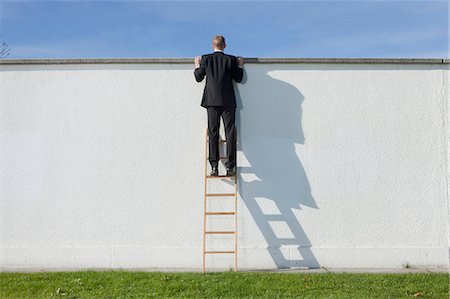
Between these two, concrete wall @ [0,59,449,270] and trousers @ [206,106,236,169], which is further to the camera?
concrete wall @ [0,59,449,270]

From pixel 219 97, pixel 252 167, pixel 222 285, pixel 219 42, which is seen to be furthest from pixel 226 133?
pixel 222 285

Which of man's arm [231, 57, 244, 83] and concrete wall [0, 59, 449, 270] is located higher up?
man's arm [231, 57, 244, 83]

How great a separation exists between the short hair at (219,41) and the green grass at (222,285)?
9.59 feet

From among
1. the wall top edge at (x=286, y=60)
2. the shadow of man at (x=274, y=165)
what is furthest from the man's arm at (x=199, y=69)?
the shadow of man at (x=274, y=165)

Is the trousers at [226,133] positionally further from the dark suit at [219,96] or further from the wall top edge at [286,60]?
the wall top edge at [286,60]

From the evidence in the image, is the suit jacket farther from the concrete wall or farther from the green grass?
the green grass

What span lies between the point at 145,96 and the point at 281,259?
2787 mm

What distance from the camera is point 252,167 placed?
6.71 meters

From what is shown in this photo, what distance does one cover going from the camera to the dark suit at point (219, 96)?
6500mm

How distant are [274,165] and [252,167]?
29cm

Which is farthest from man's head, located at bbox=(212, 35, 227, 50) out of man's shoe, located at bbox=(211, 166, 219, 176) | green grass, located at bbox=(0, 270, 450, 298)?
green grass, located at bbox=(0, 270, 450, 298)

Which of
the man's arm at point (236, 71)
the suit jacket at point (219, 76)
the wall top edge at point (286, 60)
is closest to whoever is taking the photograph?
the suit jacket at point (219, 76)

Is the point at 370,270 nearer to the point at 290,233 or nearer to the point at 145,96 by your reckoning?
the point at 290,233

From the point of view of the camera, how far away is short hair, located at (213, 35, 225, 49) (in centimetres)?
674
